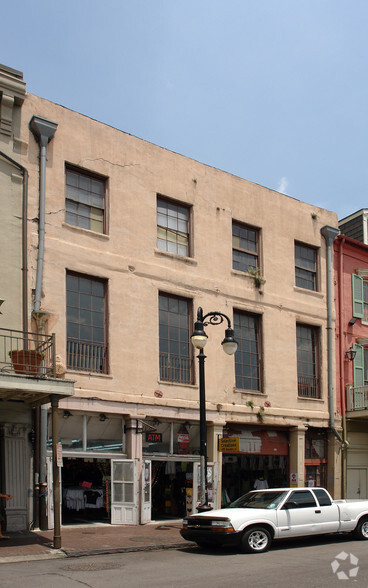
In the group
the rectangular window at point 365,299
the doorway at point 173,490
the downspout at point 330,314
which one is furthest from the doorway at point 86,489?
the rectangular window at point 365,299

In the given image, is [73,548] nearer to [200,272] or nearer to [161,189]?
[200,272]

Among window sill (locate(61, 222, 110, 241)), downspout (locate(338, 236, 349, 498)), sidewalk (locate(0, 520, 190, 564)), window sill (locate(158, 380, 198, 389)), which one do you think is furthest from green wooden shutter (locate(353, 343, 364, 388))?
window sill (locate(61, 222, 110, 241))

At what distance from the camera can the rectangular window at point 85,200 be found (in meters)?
17.8

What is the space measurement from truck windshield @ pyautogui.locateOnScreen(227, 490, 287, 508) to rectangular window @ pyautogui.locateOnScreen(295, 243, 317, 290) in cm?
983

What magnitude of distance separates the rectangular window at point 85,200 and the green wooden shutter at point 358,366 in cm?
1071

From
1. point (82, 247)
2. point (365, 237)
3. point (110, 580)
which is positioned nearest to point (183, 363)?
point (82, 247)

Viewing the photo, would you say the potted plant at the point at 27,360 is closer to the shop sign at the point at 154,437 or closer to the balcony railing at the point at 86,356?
the balcony railing at the point at 86,356

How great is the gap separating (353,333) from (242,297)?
17.7 ft

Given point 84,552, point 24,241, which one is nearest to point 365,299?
point 24,241

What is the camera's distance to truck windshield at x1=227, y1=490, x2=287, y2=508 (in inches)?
550

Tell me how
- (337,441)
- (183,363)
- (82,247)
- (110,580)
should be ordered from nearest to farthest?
(110,580)
(82,247)
(183,363)
(337,441)

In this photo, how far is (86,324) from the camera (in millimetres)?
17406

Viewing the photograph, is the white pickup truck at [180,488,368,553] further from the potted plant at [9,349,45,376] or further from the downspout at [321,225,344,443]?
the downspout at [321,225,344,443]

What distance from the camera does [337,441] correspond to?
893 inches
